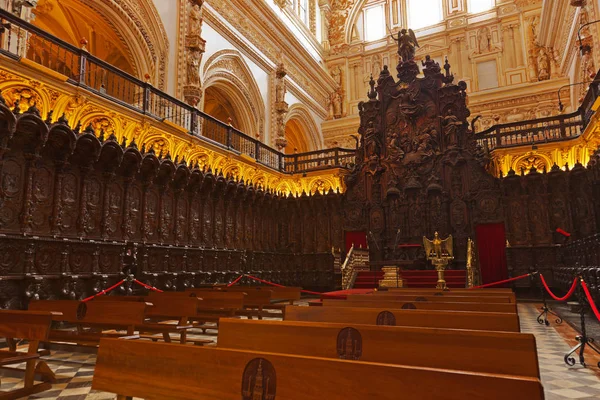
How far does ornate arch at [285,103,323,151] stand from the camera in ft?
74.7

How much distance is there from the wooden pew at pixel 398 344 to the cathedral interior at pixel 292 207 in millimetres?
11

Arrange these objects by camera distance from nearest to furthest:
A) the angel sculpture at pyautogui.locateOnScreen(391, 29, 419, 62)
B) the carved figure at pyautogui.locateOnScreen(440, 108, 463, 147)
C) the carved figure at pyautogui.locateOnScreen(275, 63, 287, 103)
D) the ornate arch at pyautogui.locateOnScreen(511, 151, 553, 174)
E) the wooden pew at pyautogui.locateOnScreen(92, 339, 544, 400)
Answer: the wooden pew at pyautogui.locateOnScreen(92, 339, 544, 400)
the ornate arch at pyautogui.locateOnScreen(511, 151, 553, 174)
the carved figure at pyautogui.locateOnScreen(440, 108, 463, 147)
the angel sculpture at pyautogui.locateOnScreen(391, 29, 419, 62)
the carved figure at pyautogui.locateOnScreen(275, 63, 287, 103)

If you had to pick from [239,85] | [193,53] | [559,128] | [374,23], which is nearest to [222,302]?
[193,53]

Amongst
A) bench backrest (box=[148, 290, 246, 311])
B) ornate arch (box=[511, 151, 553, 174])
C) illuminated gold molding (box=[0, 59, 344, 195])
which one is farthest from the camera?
ornate arch (box=[511, 151, 553, 174])

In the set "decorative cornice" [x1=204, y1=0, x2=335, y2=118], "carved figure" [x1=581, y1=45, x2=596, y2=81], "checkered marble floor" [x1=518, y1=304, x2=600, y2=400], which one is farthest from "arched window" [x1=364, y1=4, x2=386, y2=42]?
"checkered marble floor" [x1=518, y1=304, x2=600, y2=400]

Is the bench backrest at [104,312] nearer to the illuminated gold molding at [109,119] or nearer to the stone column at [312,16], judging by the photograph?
the illuminated gold molding at [109,119]

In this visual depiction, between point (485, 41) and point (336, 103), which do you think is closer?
point (485, 41)

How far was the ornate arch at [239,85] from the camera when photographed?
16625 mm

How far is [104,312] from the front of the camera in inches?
181

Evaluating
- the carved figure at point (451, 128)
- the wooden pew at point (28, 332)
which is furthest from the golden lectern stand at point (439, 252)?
the wooden pew at point (28, 332)

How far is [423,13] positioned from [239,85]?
14.4 metres

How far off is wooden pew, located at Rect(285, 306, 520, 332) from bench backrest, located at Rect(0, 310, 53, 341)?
6.74ft

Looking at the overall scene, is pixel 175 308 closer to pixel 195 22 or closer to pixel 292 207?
pixel 292 207

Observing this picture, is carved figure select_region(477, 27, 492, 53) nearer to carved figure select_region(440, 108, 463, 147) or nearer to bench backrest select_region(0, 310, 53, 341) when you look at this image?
carved figure select_region(440, 108, 463, 147)
